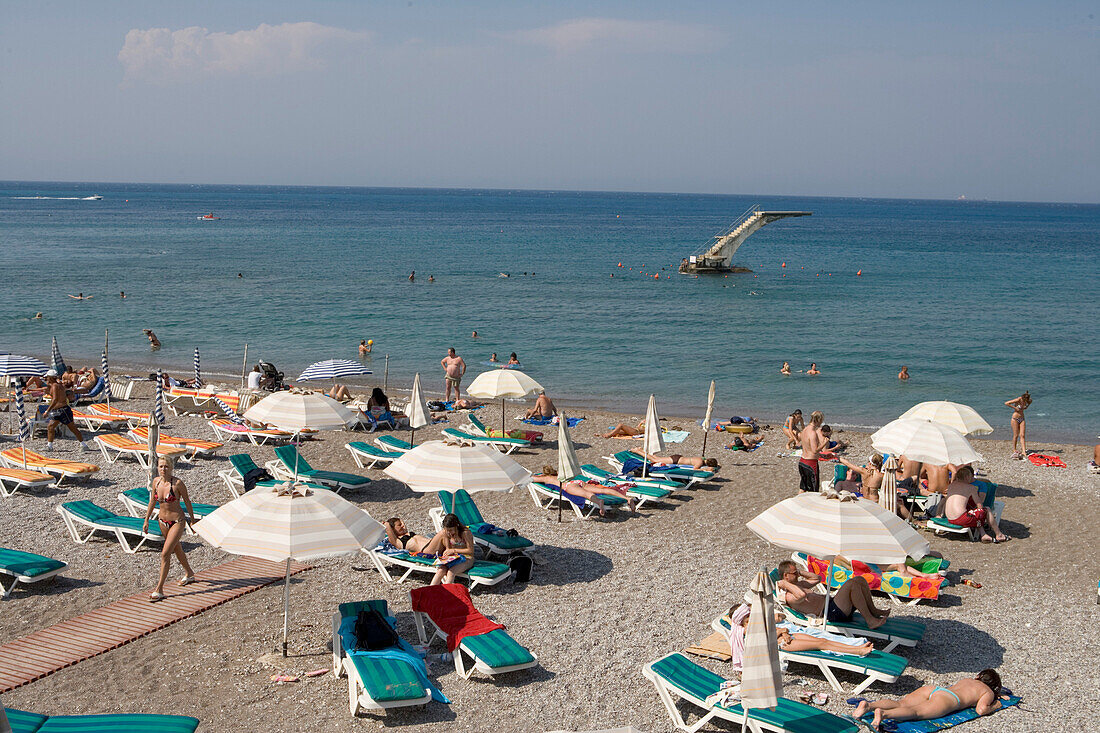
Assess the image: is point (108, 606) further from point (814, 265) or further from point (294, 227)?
point (294, 227)

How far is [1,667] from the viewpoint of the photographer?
7.98m

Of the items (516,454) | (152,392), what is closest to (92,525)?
(516,454)

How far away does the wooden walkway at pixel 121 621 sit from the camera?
8086 millimetres

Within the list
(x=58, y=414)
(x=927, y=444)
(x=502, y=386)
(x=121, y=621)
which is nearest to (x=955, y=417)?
(x=927, y=444)

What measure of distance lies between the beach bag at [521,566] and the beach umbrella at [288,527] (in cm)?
224

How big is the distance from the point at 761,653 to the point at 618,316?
36.1 m

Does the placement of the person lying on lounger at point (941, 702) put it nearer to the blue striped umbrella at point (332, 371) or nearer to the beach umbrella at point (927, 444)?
the beach umbrella at point (927, 444)

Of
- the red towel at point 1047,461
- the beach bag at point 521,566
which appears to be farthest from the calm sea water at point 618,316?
the beach bag at point 521,566

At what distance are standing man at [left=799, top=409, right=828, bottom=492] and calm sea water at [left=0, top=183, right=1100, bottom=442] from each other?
991 centimetres

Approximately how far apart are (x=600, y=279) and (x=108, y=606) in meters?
50.3

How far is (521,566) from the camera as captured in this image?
1040 cm

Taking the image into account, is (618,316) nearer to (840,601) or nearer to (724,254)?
(724,254)

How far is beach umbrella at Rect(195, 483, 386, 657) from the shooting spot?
8.00 metres

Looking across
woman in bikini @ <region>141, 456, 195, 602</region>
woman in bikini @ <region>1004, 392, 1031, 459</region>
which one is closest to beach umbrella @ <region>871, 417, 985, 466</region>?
woman in bikini @ <region>1004, 392, 1031, 459</region>
